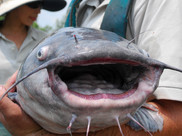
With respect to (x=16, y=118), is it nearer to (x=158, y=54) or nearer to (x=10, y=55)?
(x=158, y=54)

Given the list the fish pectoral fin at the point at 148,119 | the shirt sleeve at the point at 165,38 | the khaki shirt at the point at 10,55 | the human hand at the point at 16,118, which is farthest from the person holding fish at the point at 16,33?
the fish pectoral fin at the point at 148,119

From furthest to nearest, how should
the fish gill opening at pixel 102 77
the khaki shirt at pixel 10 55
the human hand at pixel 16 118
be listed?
the khaki shirt at pixel 10 55 < the human hand at pixel 16 118 < the fish gill opening at pixel 102 77

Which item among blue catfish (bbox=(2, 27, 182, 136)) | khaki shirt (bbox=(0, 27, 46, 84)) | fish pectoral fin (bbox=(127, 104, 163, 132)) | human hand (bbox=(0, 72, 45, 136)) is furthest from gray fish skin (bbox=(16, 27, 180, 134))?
khaki shirt (bbox=(0, 27, 46, 84))

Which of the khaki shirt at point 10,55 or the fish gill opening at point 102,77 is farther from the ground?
the fish gill opening at point 102,77

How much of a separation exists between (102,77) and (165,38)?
0.39m

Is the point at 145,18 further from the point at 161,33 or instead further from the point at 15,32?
the point at 15,32

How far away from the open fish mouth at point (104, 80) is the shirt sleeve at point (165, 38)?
0.93ft

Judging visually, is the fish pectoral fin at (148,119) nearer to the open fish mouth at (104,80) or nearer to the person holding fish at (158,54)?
the person holding fish at (158,54)

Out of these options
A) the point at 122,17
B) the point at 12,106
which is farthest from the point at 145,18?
the point at 12,106

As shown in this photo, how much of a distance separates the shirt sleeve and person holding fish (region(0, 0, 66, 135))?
1.48m

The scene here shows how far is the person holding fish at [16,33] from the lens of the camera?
2283 millimetres

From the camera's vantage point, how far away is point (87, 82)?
2.52ft

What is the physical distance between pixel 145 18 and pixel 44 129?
2.52 feet

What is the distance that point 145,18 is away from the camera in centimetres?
110
